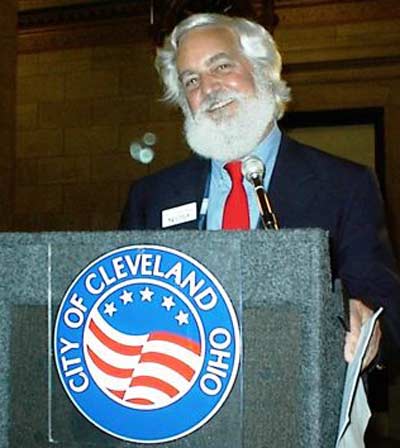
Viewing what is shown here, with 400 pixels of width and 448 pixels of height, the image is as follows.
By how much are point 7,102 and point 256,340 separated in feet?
11.5

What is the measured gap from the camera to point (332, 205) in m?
1.35

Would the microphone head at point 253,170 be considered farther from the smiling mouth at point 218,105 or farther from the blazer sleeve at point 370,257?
the smiling mouth at point 218,105

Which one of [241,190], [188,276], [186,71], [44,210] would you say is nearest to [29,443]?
[188,276]

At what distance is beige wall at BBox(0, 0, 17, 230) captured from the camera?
4.05 meters

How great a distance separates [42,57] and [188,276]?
630cm

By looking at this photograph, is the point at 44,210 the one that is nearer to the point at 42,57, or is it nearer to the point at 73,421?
the point at 42,57

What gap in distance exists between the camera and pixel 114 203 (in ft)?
21.3

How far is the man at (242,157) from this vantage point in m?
1.31

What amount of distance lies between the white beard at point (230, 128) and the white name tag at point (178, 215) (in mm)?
278

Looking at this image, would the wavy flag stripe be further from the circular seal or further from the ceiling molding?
the ceiling molding

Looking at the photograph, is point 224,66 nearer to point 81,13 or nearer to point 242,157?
point 242,157

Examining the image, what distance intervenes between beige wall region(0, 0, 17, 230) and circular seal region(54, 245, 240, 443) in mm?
3274

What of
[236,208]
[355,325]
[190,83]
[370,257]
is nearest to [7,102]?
[190,83]

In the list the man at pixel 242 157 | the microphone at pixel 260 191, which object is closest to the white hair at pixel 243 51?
the man at pixel 242 157
